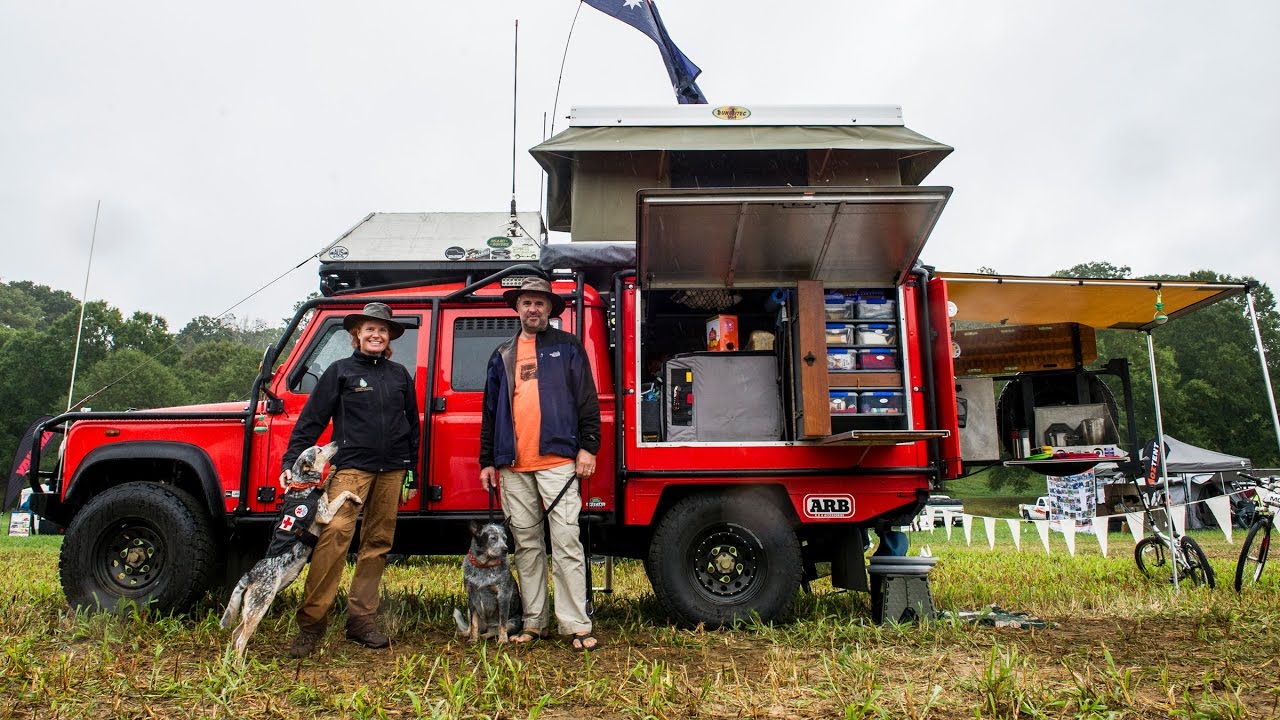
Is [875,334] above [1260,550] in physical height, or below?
above

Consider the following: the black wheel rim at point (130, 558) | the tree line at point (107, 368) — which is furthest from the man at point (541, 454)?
the tree line at point (107, 368)

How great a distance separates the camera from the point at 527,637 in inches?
178

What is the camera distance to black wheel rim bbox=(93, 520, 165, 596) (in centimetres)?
498

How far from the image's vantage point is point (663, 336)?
20.2ft

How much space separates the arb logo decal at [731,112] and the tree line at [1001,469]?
111 ft

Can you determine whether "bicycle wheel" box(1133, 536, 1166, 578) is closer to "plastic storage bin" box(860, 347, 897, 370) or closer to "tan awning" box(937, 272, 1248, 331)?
"tan awning" box(937, 272, 1248, 331)

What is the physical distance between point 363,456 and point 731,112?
4751mm

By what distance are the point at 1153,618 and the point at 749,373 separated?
10.3ft

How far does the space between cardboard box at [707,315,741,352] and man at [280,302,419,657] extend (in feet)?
6.55

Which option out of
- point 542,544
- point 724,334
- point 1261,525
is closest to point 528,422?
point 542,544

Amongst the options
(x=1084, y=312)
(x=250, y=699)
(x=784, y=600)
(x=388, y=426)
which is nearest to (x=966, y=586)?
(x=1084, y=312)

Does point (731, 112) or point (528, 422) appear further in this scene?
point (731, 112)

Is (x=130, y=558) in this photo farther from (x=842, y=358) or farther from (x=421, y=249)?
(x=842, y=358)

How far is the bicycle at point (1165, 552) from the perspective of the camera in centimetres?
718
